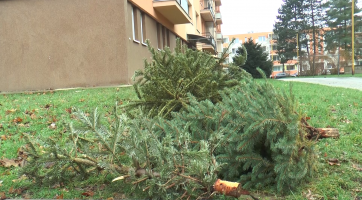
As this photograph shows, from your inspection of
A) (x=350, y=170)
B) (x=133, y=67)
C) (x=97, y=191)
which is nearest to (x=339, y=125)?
(x=350, y=170)

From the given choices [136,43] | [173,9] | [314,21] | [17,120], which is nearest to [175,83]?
[17,120]

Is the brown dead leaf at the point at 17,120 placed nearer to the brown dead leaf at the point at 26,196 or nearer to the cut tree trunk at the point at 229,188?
the brown dead leaf at the point at 26,196

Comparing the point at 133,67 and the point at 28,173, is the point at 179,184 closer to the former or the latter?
the point at 28,173

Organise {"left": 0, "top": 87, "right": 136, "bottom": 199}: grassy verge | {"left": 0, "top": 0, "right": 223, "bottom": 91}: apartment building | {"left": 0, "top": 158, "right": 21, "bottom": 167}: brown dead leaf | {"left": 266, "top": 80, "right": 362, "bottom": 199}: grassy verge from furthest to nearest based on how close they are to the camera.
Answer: {"left": 0, "top": 0, "right": 223, "bottom": 91}: apartment building, {"left": 0, "top": 158, "right": 21, "bottom": 167}: brown dead leaf, {"left": 0, "top": 87, "right": 136, "bottom": 199}: grassy verge, {"left": 266, "top": 80, "right": 362, "bottom": 199}: grassy verge

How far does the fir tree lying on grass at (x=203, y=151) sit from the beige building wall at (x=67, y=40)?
984cm

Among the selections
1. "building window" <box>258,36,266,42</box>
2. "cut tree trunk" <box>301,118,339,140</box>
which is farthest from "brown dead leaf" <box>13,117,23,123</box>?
"building window" <box>258,36,266,42</box>

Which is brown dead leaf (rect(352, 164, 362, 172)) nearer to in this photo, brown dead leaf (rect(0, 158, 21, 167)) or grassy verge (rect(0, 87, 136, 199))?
grassy verge (rect(0, 87, 136, 199))

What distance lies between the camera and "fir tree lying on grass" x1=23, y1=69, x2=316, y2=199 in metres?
2.70

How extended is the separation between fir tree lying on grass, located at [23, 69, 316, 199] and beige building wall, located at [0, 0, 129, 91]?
984cm

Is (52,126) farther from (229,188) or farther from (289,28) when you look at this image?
(289,28)

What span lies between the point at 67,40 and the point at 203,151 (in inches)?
454

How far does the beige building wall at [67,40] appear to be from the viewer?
12.7 metres

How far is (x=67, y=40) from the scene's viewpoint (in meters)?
12.8

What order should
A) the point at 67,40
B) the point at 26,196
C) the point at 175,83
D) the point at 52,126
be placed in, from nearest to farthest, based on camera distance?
the point at 26,196 < the point at 175,83 < the point at 52,126 < the point at 67,40
